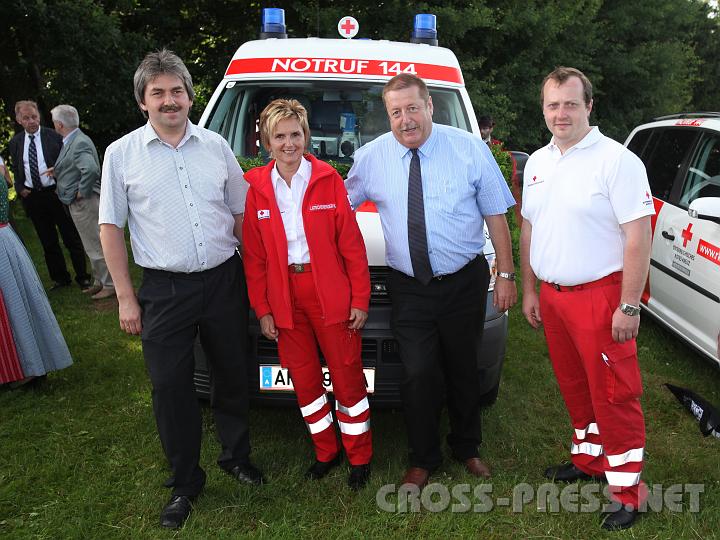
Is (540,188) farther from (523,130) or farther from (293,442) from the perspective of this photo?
(523,130)

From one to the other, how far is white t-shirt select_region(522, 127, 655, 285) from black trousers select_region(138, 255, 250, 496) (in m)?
1.37

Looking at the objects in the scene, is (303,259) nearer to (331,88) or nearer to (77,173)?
(331,88)

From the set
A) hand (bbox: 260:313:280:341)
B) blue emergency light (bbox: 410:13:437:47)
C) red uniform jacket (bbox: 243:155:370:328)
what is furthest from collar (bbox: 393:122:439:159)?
blue emergency light (bbox: 410:13:437:47)

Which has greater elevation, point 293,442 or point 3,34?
point 3,34

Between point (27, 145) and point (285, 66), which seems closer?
point (285, 66)

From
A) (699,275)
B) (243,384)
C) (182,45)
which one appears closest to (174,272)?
(243,384)

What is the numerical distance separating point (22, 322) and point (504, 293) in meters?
2.95

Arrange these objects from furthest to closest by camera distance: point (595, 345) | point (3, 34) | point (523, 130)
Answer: point (523, 130) < point (3, 34) < point (595, 345)

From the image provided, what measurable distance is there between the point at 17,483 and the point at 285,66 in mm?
2775

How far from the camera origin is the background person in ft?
13.8

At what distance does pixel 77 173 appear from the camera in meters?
6.57

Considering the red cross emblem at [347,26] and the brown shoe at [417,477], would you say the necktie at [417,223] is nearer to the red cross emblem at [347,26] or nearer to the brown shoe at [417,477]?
the brown shoe at [417,477]

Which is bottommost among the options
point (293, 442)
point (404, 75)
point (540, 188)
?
point (293, 442)

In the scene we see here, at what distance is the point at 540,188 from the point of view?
2.95 m
